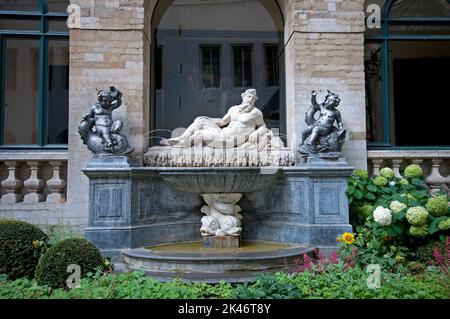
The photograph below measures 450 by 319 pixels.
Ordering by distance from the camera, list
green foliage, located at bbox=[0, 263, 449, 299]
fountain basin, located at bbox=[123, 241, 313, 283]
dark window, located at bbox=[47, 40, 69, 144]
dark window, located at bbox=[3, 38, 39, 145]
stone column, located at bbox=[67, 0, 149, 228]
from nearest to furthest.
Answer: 1. green foliage, located at bbox=[0, 263, 449, 299]
2. fountain basin, located at bbox=[123, 241, 313, 283]
3. stone column, located at bbox=[67, 0, 149, 228]
4. dark window, located at bbox=[47, 40, 69, 144]
5. dark window, located at bbox=[3, 38, 39, 145]

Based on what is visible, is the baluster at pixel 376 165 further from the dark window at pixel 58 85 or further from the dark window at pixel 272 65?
the dark window at pixel 58 85

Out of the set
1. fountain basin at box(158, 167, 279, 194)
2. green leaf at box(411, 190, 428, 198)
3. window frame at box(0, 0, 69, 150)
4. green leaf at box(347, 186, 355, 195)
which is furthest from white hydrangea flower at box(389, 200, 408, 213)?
window frame at box(0, 0, 69, 150)

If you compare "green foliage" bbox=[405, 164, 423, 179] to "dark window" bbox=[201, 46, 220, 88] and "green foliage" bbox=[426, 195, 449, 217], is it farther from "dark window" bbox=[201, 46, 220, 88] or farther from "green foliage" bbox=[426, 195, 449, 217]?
"dark window" bbox=[201, 46, 220, 88]

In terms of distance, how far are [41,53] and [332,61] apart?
5481 mm

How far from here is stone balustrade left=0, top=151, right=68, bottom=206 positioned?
23.4 ft

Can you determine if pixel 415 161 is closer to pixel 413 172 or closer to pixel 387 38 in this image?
pixel 413 172

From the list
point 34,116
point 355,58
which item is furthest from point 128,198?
point 34,116

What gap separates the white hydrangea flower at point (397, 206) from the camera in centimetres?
560

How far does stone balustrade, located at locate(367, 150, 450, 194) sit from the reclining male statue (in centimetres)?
193

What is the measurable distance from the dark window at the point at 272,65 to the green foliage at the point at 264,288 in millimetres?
5913

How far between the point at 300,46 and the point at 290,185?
8.46 feet

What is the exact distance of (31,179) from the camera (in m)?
7.18

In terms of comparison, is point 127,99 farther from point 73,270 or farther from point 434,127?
point 434,127

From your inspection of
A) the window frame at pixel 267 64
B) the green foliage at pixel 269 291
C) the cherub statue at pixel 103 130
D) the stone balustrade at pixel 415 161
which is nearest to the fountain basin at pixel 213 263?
the green foliage at pixel 269 291
